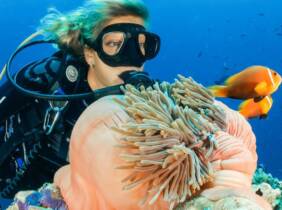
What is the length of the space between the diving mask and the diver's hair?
75 millimetres

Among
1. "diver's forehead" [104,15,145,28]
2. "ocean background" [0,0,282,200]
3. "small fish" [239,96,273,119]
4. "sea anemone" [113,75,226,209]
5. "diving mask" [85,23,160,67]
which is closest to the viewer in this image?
"sea anemone" [113,75,226,209]

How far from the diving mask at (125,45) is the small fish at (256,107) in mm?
1613

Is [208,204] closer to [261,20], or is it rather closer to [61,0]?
[261,20]

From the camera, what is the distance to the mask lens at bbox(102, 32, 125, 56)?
93.4 inches

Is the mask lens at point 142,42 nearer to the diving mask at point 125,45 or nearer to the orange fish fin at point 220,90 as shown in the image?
the diving mask at point 125,45

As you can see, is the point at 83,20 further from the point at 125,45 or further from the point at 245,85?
the point at 245,85

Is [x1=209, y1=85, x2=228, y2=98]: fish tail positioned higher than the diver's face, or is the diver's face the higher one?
[x1=209, y1=85, x2=228, y2=98]: fish tail

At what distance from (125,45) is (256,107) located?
1.88 m

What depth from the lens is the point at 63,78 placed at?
2447mm

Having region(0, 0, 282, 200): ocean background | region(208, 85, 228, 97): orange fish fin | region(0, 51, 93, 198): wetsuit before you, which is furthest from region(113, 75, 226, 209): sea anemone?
region(0, 0, 282, 200): ocean background

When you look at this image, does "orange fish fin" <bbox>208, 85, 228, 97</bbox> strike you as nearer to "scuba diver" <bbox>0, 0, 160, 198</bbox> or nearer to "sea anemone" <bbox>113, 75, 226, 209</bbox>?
"scuba diver" <bbox>0, 0, 160, 198</bbox>

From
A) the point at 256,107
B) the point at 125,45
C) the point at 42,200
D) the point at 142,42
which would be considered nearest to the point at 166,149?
the point at 42,200

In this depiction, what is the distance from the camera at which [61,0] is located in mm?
37906

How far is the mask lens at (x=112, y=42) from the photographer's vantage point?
2373mm
